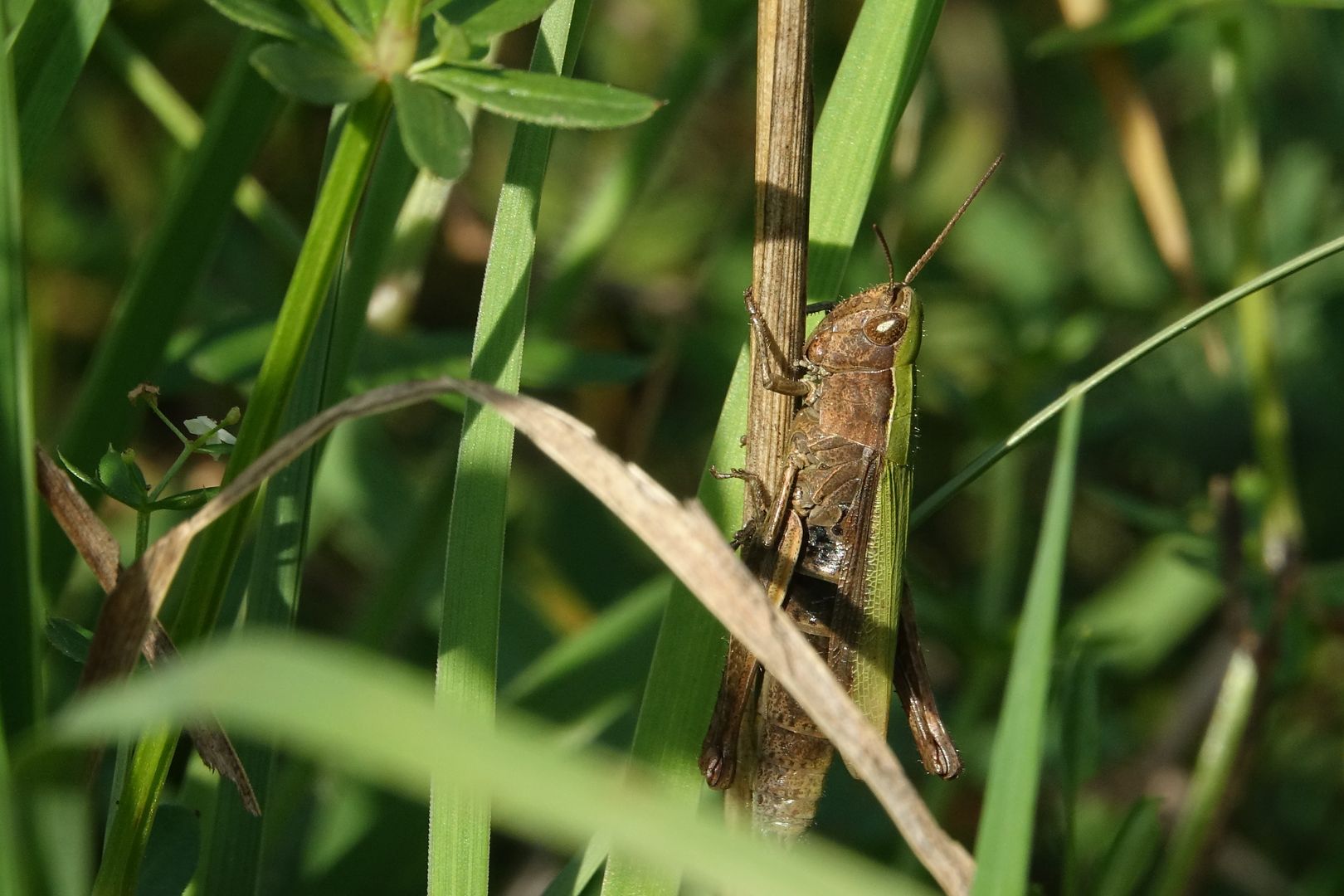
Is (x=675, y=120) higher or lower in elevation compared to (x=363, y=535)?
higher

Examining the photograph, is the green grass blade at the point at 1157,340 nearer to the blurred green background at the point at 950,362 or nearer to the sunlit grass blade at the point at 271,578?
the blurred green background at the point at 950,362

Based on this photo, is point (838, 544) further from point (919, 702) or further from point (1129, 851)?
point (1129, 851)

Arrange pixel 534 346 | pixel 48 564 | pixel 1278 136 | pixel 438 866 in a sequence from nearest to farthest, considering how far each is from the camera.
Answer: pixel 438 866 → pixel 48 564 → pixel 534 346 → pixel 1278 136

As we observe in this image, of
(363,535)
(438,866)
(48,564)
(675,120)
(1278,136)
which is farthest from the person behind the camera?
(1278,136)

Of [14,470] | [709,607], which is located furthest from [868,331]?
[14,470]

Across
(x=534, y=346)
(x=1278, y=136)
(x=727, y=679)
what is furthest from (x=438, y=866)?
(x=1278, y=136)

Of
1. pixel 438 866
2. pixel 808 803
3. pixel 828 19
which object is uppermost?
pixel 828 19

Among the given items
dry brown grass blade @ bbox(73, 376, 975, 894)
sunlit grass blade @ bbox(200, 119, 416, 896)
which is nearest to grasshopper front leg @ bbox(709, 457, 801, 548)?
dry brown grass blade @ bbox(73, 376, 975, 894)

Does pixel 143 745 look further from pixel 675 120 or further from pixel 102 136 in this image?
pixel 102 136

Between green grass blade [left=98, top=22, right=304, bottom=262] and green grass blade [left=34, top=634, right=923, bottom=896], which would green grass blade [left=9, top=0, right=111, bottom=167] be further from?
green grass blade [left=34, top=634, right=923, bottom=896]
